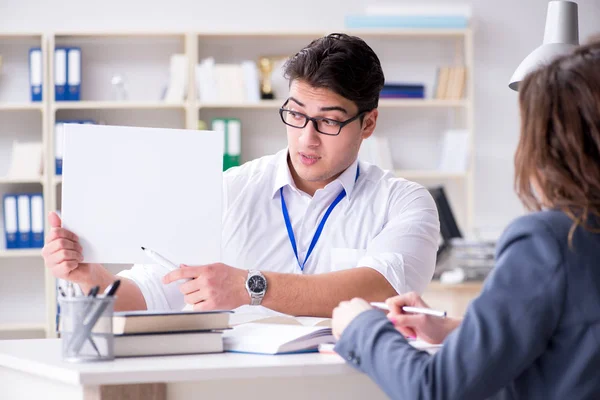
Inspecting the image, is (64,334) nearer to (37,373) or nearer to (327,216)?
(37,373)

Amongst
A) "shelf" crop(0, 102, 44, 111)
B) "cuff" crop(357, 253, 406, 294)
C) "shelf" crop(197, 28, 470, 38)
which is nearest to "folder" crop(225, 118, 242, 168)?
"shelf" crop(197, 28, 470, 38)

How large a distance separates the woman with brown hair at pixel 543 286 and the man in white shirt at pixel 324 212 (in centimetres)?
79

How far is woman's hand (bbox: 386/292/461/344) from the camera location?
53.1 inches

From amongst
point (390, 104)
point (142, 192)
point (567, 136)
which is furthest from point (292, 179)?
point (390, 104)

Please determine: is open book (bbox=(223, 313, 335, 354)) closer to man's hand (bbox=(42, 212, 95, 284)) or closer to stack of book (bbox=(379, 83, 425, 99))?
man's hand (bbox=(42, 212, 95, 284))

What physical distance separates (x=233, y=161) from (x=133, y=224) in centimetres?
316

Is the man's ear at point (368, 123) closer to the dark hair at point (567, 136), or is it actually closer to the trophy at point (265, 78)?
the dark hair at point (567, 136)

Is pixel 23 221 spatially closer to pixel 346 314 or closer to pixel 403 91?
pixel 403 91

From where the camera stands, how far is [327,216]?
7.16 feet

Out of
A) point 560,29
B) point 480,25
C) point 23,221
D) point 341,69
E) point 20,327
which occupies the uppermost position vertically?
point 480,25

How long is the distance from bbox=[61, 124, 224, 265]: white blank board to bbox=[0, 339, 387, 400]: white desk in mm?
294

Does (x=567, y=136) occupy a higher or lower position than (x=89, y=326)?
higher

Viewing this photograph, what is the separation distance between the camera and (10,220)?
15.5ft

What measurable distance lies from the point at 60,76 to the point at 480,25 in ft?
8.45
